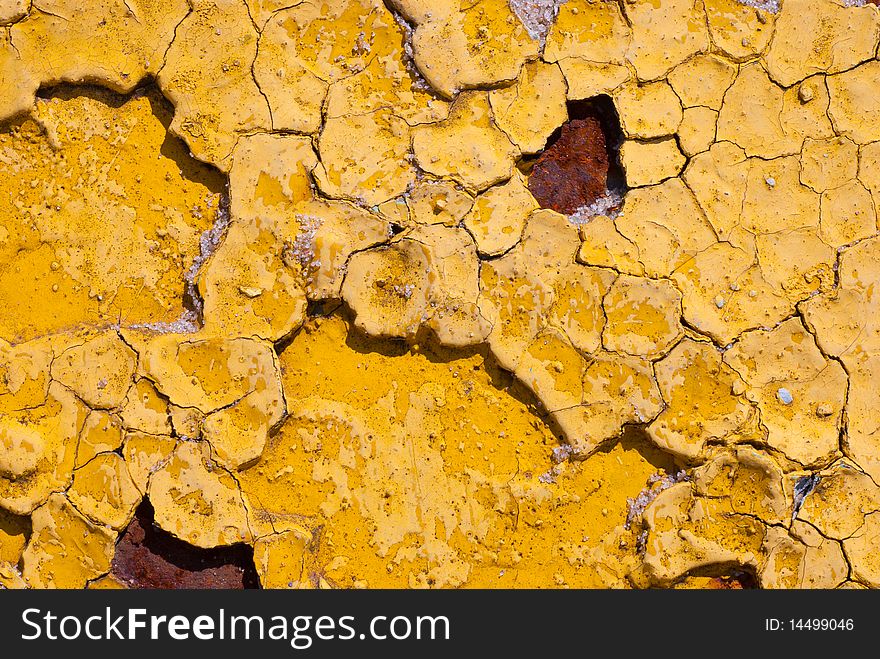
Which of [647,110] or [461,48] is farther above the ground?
[461,48]

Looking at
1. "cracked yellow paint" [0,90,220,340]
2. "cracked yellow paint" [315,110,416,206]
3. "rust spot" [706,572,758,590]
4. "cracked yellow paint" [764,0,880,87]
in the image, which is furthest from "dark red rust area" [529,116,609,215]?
"rust spot" [706,572,758,590]

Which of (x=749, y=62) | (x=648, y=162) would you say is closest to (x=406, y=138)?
(x=648, y=162)

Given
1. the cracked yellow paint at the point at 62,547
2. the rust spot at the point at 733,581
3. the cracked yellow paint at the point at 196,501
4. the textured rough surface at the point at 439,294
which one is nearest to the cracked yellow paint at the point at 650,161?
the textured rough surface at the point at 439,294

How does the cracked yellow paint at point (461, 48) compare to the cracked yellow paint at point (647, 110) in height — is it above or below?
above

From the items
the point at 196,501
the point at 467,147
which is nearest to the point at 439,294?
the point at 467,147

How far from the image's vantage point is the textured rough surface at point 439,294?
236 centimetres

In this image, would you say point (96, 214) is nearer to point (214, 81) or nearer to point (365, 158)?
point (214, 81)

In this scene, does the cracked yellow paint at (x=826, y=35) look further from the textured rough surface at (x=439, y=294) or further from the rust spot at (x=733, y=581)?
the rust spot at (x=733, y=581)

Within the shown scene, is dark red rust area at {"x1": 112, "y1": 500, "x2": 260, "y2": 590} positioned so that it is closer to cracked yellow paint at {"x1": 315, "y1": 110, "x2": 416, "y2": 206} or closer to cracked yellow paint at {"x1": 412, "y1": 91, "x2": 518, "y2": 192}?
cracked yellow paint at {"x1": 315, "y1": 110, "x2": 416, "y2": 206}

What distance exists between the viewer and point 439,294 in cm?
240

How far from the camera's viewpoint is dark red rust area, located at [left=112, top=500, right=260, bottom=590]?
2.37m

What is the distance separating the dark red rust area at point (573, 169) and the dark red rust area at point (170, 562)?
146 centimetres

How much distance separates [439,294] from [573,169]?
0.62m

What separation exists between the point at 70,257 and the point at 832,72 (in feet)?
8.28
